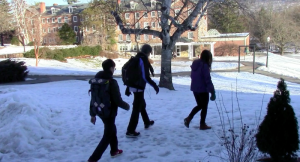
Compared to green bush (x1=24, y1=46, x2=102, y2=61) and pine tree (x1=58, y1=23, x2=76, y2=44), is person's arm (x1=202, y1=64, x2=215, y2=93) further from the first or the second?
pine tree (x1=58, y1=23, x2=76, y2=44)

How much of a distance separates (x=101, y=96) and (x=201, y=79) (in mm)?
2157

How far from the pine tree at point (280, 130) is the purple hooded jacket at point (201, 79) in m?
2.13

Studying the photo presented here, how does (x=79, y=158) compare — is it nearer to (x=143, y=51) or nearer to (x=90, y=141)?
(x=90, y=141)

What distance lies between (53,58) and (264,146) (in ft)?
117

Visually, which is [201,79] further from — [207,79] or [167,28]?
[167,28]

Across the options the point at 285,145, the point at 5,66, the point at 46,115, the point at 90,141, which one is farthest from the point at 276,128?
the point at 5,66

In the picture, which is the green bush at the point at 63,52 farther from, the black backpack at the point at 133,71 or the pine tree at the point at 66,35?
the black backpack at the point at 133,71

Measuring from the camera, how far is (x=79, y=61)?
125 feet

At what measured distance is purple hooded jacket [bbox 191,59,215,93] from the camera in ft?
18.6

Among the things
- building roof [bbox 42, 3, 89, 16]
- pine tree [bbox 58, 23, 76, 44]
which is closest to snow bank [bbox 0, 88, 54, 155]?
pine tree [bbox 58, 23, 76, 44]

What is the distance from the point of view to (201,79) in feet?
18.9

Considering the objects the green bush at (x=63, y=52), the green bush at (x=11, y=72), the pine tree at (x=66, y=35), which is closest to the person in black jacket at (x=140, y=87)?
the green bush at (x=11, y=72)

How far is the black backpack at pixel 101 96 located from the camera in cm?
436

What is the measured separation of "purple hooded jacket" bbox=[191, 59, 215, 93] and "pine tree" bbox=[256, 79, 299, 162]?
83.8 inches
